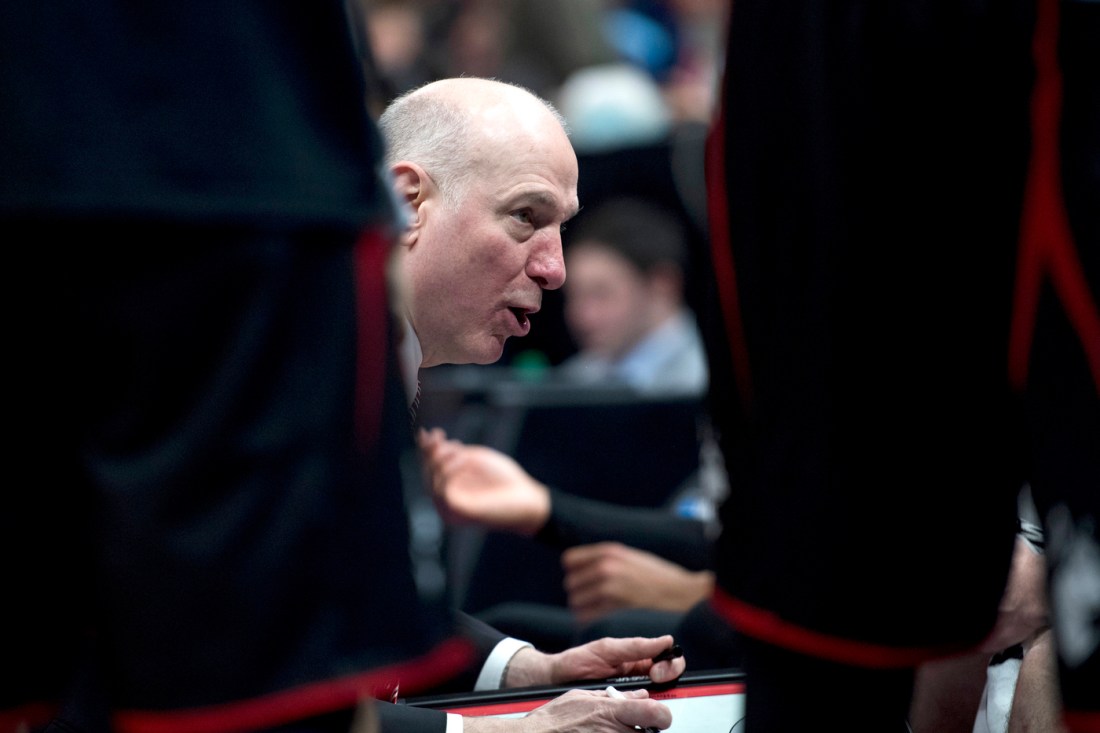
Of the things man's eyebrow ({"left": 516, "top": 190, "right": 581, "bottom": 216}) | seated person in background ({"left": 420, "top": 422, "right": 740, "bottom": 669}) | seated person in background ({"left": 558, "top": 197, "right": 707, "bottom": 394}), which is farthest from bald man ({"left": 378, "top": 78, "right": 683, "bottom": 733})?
seated person in background ({"left": 558, "top": 197, "right": 707, "bottom": 394})

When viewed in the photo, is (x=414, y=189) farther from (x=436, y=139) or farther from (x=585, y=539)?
(x=585, y=539)

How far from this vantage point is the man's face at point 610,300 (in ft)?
15.9

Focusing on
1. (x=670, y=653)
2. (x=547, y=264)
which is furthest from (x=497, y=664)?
(x=547, y=264)

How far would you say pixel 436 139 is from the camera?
1.73 meters

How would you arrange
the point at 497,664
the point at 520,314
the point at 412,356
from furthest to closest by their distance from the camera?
the point at 497,664 → the point at 520,314 → the point at 412,356

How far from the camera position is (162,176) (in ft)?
2.85

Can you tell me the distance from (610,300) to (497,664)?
120 inches

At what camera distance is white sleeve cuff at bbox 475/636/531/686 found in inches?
74.9

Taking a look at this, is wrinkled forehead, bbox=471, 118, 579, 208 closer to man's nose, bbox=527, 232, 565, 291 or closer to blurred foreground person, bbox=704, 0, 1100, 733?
man's nose, bbox=527, 232, 565, 291

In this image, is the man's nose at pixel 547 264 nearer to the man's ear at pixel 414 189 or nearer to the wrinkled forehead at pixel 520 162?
the wrinkled forehead at pixel 520 162

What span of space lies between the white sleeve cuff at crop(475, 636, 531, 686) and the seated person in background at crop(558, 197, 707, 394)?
9.20 ft

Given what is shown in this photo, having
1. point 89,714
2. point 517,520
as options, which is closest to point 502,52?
point 517,520

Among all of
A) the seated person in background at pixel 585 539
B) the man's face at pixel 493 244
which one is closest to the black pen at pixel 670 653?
the seated person in background at pixel 585 539

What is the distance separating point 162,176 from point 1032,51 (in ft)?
2.12
